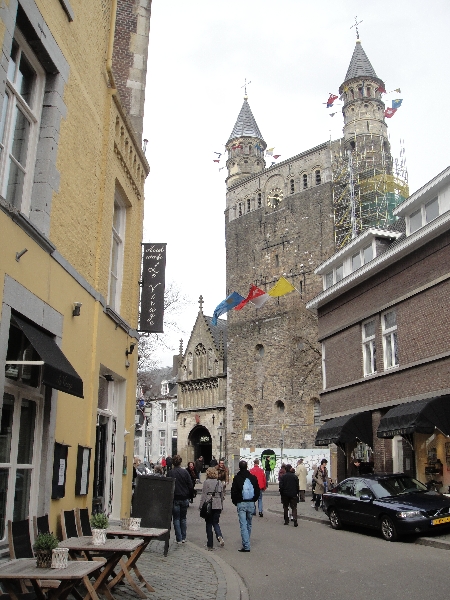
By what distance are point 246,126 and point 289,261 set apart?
1837 cm

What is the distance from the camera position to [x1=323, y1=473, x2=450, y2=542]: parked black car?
40.5ft

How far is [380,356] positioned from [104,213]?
1260cm

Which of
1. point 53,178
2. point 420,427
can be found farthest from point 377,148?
point 53,178

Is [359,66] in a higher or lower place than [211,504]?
higher

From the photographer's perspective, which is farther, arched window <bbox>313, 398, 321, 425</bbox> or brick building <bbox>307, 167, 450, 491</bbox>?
arched window <bbox>313, 398, 321, 425</bbox>

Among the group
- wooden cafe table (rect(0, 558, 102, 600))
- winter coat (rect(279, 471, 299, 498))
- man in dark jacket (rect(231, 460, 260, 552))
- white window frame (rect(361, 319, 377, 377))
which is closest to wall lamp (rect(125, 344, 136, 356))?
man in dark jacket (rect(231, 460, 260, 552))

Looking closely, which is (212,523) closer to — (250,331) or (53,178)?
(53,178)

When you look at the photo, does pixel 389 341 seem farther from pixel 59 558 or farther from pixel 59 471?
pixel 59 558

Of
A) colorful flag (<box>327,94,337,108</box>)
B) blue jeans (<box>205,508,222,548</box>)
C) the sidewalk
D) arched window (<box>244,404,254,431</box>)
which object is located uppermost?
colorful flag (<box>327,94,337,108</box>)

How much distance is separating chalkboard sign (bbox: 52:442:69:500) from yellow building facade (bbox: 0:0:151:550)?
1.0 inches

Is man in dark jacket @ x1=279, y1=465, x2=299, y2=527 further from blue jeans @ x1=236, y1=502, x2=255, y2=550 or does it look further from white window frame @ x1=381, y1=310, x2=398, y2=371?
white window frame @ x1=381, y1=310, x2=398, y2=371

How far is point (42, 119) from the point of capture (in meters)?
7.41

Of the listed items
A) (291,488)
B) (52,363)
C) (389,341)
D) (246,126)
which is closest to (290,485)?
(291,488)

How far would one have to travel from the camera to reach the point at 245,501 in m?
11.7
